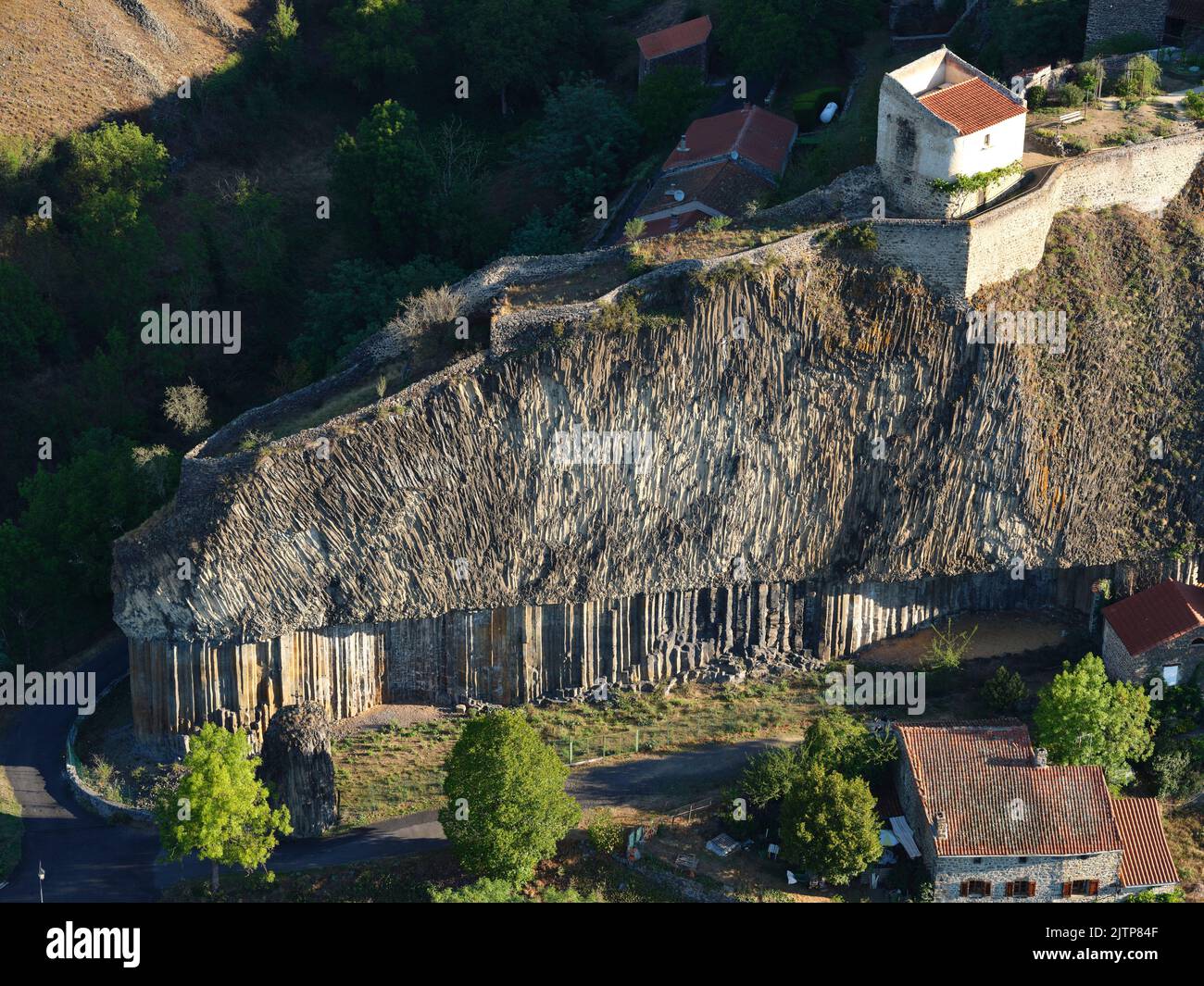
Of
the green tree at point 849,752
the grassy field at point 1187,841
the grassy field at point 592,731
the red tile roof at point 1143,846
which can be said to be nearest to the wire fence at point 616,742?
the grassy field at point 592,731

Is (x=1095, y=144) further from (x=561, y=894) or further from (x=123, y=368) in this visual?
(x=123, y=368)

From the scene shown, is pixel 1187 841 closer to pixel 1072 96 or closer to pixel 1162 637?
pixel 1162 637

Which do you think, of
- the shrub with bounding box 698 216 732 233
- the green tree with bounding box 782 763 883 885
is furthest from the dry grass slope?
the green tree with bounding box 782 763 883 885

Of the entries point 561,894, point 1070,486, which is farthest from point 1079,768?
point 561,894

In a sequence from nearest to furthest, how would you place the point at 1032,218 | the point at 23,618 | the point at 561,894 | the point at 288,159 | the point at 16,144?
1. the point at 561,894
2. the point at 1032,218
3. the point at 23,618
4. the point at 16,144
5. the point at 288,159

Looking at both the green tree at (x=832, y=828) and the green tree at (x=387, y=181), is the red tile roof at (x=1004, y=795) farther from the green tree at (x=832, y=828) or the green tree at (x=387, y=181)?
the green tree at (x=387, y=181)

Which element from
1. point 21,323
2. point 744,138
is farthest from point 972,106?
point 21,323
